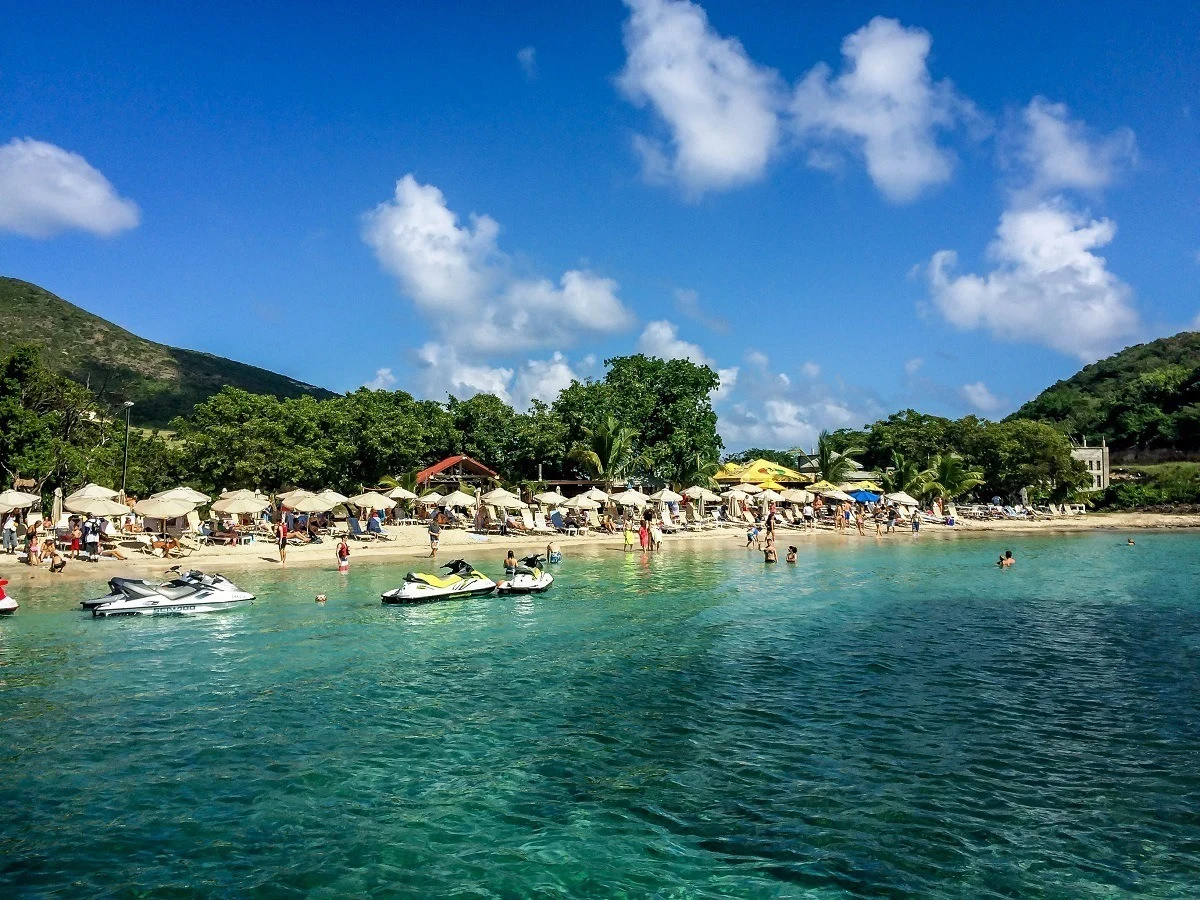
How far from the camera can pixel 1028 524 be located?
59.0 m

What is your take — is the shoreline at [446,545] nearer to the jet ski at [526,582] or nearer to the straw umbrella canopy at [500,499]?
the straw umbrella canopy at [500,499]

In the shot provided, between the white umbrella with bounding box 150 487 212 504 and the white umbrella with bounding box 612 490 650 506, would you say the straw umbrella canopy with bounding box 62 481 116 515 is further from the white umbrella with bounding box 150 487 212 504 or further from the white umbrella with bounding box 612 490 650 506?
the white umbrella with bounding box 612 490 650 506

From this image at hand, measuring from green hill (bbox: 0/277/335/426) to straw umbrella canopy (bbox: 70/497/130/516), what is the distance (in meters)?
78.6

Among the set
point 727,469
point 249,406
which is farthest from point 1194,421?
point 249,406

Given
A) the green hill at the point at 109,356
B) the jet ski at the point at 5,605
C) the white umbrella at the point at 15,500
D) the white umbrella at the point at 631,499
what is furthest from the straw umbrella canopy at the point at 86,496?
the green hill at the point at 109,356

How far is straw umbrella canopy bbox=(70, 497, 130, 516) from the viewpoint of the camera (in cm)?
2928

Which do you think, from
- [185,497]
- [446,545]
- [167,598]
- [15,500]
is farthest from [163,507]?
[446,545]

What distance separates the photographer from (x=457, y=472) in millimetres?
54688

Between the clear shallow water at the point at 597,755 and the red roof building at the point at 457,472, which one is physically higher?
the red roof building at the point at 457,472

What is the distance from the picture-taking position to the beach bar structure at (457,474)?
51.5 m

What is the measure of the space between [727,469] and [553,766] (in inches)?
2224

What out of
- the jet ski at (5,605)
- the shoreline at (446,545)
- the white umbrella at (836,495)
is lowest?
the jet ski at (5,605)

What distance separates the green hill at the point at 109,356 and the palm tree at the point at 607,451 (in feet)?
233

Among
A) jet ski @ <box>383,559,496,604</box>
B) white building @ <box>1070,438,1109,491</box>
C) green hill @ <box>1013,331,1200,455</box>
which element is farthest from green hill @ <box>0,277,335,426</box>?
green hill @ <box>1013,331,1200,455</box>
